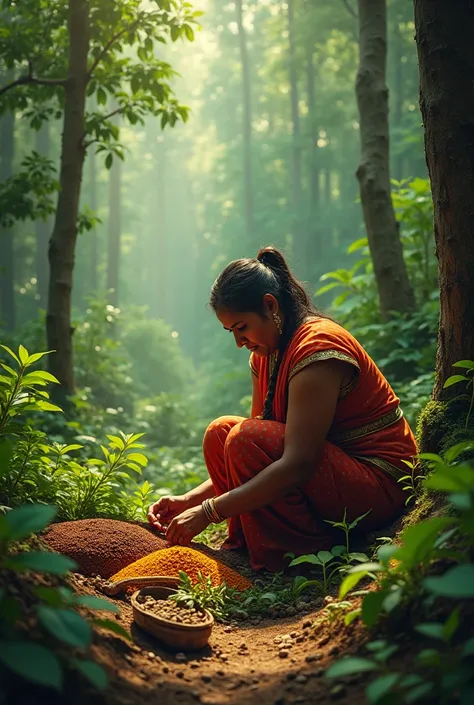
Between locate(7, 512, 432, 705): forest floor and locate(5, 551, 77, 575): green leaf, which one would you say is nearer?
locate(5, 551, 77, 575): green leaf

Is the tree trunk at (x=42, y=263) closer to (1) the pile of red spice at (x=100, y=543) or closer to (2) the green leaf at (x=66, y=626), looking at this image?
(1) the pile of red spice at (x=100, y=543)

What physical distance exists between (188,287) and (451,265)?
2111 inches

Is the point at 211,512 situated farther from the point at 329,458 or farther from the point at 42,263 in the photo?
the point at 42,263

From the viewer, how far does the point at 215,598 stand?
2.77 meters

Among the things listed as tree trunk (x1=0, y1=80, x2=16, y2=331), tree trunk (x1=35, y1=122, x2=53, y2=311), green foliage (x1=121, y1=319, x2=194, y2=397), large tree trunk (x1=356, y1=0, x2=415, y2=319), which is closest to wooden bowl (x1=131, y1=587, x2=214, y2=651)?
large tree trunk (x1=356, y1=0, x2=415, y2=319)

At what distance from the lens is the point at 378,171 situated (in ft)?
22.6

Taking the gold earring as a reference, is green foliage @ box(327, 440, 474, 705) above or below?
below

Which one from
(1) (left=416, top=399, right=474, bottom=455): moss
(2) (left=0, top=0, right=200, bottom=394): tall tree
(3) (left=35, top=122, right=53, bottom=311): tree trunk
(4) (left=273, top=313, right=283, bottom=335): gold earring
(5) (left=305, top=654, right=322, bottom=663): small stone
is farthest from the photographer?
(3) (left=35, top=122, right=53, bottom=311): tree trunk

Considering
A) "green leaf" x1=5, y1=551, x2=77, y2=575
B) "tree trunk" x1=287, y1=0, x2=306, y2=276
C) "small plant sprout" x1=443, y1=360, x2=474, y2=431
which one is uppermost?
"tree trunk" x1=287, y1=0, x2=306, y2=276

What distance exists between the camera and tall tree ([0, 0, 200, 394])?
18.3 feet

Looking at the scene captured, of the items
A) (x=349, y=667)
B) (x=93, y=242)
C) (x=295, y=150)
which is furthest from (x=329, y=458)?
(x=295, y=150)

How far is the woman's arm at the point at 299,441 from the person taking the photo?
9.79 feet

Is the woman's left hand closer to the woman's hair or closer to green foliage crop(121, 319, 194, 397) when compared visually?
the woman's hair

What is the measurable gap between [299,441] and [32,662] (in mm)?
1795
